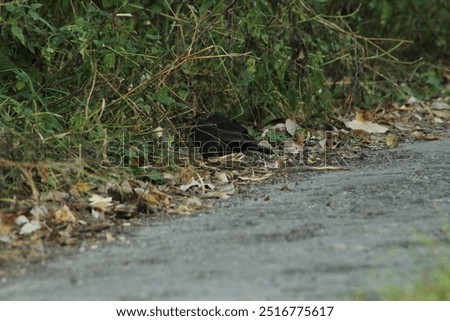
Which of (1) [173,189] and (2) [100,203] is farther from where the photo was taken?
(1) [173,189]

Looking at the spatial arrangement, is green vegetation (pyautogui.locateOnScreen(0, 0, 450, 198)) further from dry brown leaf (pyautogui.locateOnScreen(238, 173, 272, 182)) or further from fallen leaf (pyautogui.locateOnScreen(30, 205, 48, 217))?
dry brown leaf (pyautogui.locateOnScreen(238, 173, 272, 182))

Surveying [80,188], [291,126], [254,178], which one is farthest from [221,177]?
[291,126]

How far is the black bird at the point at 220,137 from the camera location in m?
5.79

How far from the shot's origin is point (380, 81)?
8266 millimetres

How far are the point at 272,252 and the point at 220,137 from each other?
7.69 feet

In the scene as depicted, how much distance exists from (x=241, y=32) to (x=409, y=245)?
318 cm

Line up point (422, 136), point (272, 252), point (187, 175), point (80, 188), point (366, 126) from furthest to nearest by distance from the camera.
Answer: point (366, 126)
point (422, 136)
point (187, 175)
point (80, 188)
point (272, 252)

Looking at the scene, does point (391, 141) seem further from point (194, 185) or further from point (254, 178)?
point (194, 185)

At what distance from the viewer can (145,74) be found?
19.3ft

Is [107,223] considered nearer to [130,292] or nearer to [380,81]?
[130,292]

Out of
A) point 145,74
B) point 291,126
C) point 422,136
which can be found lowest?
point 422,136

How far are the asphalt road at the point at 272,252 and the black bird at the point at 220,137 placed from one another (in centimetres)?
104

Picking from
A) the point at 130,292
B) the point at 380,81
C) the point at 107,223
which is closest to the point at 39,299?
the point at 130,292

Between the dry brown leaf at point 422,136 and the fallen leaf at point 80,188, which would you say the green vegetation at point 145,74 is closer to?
the fallen leaf at point 80,188
